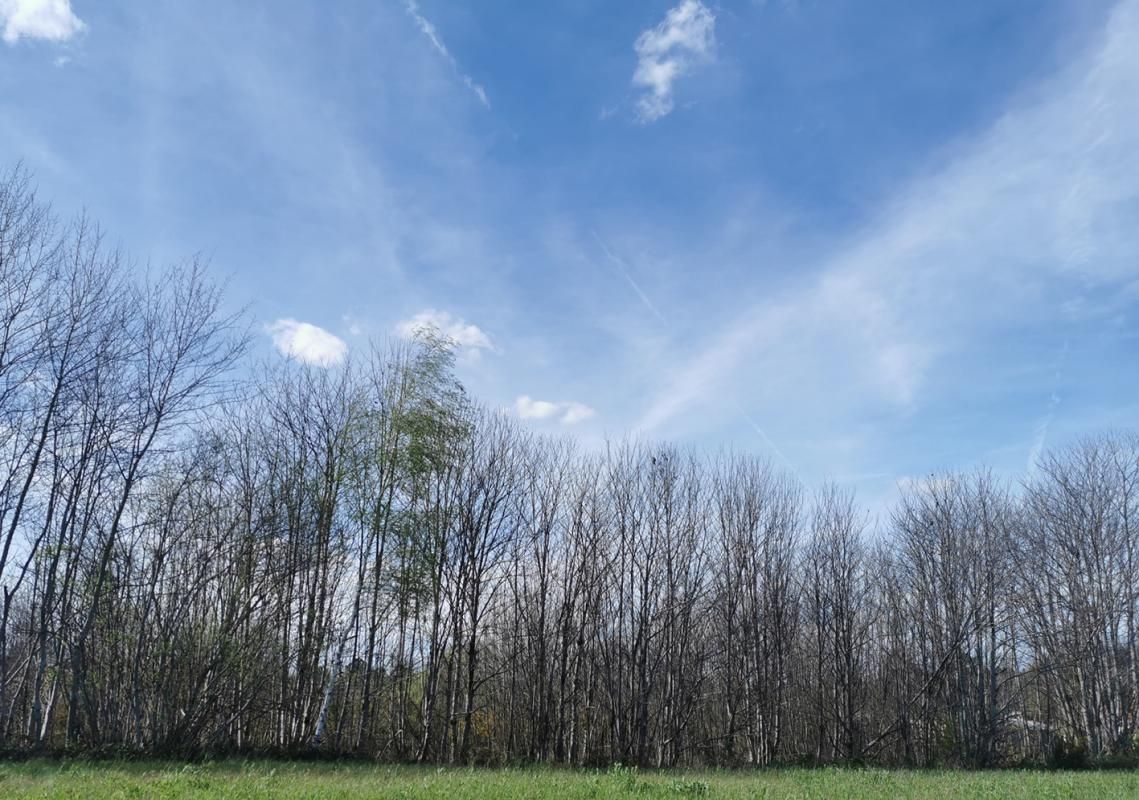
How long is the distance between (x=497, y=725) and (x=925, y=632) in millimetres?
18063

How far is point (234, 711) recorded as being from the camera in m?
14.9

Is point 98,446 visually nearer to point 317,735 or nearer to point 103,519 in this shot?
point 103,519

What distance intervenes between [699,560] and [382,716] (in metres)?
11.9

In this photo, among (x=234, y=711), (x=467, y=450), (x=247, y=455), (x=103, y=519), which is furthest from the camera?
(x=467, y=450)

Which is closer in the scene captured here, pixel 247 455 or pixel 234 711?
pixel 234 711

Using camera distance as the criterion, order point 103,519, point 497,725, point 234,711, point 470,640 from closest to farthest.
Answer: point 234,711
point 103,519
point 470,640
point 497,725

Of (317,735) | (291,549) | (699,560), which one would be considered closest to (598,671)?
(699,560)

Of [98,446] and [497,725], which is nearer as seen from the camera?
[98,446]

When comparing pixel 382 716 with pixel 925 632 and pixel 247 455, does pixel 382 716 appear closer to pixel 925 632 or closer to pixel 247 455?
pixel 247 455

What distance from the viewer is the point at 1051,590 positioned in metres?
28.9

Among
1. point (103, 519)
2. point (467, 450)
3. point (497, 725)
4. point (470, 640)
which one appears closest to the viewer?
point (103, 519)

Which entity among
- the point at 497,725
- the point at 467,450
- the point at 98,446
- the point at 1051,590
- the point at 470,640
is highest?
the point at 467,450

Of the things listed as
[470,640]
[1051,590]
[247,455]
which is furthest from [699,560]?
[1051,590]

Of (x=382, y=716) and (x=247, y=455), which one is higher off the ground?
(x=247, y=455)
